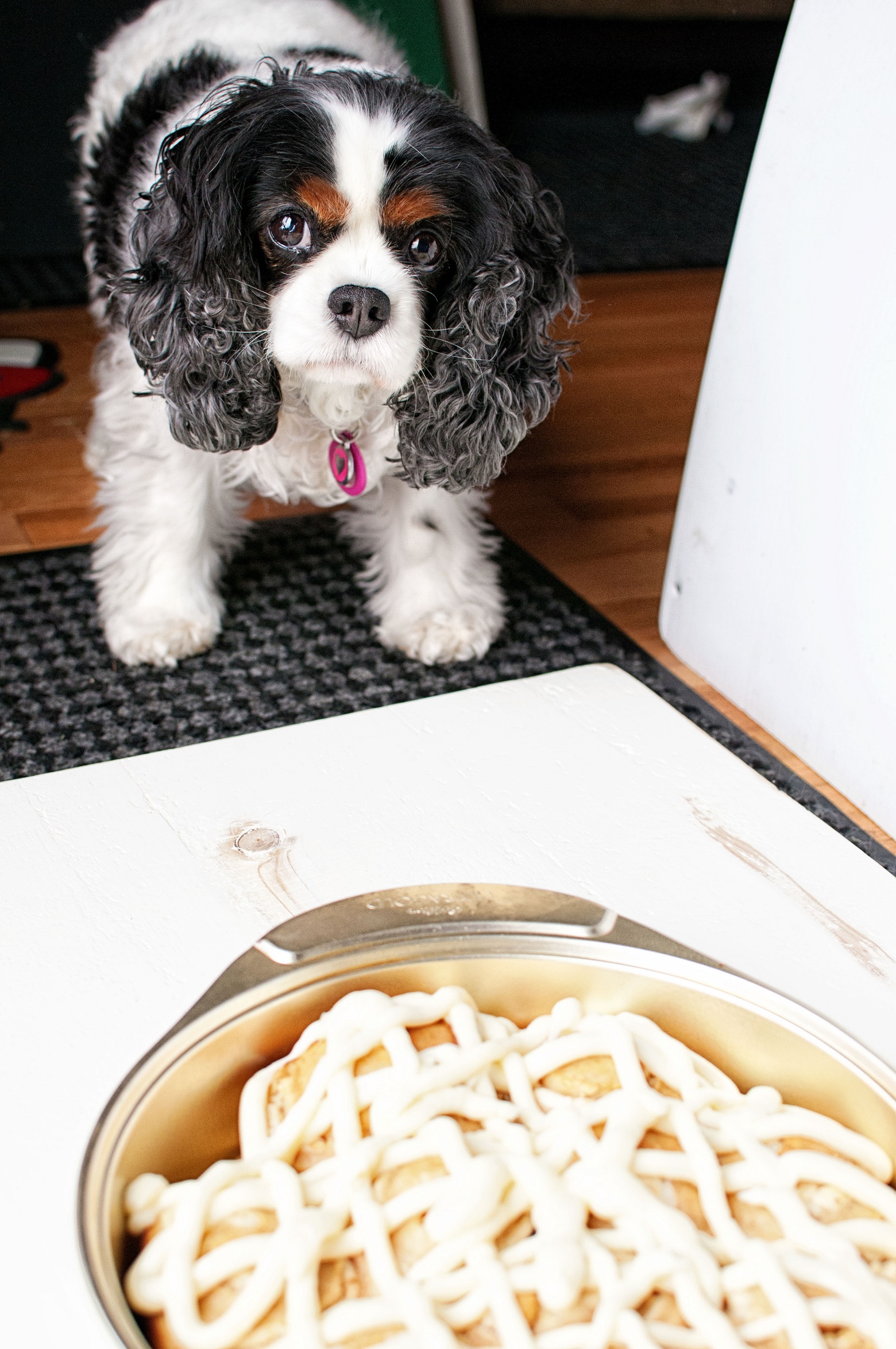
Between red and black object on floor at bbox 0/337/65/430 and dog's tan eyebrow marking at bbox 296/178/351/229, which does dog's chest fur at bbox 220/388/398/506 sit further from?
red and black object on floor at bbox 0/337/65/430

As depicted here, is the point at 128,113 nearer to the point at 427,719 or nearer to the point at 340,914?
the point at 427,719

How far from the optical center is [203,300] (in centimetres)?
123

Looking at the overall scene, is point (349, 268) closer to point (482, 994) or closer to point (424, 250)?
point (424, 250)

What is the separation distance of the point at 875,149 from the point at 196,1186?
99cm

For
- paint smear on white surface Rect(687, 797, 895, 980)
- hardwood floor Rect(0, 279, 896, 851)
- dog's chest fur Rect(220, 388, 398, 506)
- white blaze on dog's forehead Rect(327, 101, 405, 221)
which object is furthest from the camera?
hardwood floor Rect(0, 279, 896, 851)

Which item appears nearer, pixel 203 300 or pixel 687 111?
pixel 203 300

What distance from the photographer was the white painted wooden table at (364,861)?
0.53 metres

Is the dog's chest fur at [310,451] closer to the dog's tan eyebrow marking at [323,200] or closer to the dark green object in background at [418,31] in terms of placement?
the dog's tan eyebrow marking at [323,200]

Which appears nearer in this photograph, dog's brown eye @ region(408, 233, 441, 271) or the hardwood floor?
dog's brown eye @ region(408, 233, 441, 271)

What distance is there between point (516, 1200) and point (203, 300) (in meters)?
0.96

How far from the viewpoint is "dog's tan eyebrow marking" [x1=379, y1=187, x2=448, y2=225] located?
3.77ft

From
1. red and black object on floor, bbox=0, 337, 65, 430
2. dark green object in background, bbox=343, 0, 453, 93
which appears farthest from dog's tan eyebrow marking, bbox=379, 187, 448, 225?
dark green object in background, bbox=343, 0, 453, 93

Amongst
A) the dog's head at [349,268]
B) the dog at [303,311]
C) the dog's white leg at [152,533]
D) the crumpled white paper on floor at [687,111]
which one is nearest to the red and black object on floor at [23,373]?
the dog at [303,311]

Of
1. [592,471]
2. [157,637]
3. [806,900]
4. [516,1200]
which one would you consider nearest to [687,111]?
[592,471]
